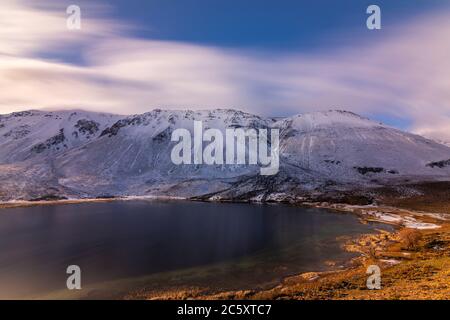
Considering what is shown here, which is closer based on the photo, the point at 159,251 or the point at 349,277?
the point at 349,277

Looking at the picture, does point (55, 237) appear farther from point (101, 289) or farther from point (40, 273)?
point (101, 289)

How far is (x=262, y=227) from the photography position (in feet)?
332

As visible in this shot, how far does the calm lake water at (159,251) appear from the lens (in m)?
48.8

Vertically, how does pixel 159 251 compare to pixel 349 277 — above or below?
below

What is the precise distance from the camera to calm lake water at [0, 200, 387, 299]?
48.8m

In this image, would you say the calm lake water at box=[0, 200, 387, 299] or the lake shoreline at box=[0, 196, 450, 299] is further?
the calm lake water at box=[0, 200, 387, 299]

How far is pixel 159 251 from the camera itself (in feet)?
225

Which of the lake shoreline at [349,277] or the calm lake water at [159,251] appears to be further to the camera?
the calm lake water at [159,251]
